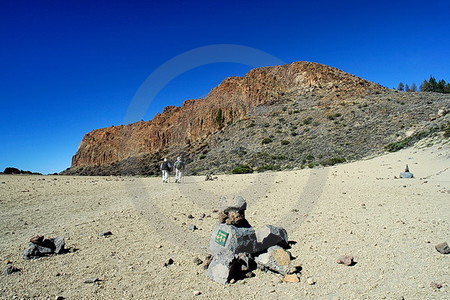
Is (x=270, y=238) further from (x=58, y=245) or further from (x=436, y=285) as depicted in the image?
(x=58, y=245)

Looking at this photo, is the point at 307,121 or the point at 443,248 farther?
the point at 307,121

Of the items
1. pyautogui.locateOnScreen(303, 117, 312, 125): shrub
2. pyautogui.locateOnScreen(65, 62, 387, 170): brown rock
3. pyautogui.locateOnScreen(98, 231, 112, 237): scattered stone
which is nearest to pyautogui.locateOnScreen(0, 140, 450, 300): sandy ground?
pyautogui.locateOnScreen(98, 231, 112, 237): scattered stone

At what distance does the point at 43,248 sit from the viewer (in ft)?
18.2

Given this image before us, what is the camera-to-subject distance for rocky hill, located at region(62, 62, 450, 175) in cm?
3222

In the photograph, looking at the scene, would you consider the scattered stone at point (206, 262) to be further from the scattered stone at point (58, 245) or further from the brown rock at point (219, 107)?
the brown rock at point (219, 107)

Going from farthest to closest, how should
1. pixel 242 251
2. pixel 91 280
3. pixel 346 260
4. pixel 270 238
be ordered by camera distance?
1. pixel 270 238
2. pixel 242 251
3. pixel 346 260
4. pixel 91 280

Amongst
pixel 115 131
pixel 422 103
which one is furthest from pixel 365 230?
pixel 115 131

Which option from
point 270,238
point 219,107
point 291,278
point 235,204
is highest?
point 219,107

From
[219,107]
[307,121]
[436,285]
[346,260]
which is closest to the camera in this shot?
[436,285]

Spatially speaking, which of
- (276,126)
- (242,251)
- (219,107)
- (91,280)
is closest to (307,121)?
(276,126)

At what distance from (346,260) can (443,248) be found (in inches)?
71.9

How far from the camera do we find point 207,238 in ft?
22.1

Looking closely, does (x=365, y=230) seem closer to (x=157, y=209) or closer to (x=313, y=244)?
(x=313, y=244)

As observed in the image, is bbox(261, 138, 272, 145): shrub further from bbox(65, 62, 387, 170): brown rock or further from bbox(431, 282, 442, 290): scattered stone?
bbox(431, 282, 442, 290): scattered stone
